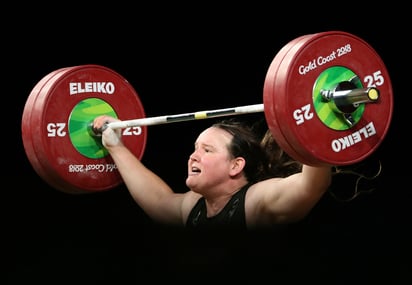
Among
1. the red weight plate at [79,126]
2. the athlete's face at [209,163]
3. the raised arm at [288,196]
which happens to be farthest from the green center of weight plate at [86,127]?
the raised arm at [288,196]

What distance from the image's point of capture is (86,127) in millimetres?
3178

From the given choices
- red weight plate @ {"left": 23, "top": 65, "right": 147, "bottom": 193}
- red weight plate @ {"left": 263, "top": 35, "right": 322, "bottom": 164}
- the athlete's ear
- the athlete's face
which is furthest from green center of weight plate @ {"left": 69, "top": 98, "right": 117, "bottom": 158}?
red weight plate @ {"left": 263, "top": 35, "right": 322, "bottom": 164}

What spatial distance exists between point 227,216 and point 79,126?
816mm

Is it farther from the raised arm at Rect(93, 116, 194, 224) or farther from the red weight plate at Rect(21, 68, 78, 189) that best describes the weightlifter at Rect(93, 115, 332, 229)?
the red weight plate at Rect(21, 68, 78, 189)

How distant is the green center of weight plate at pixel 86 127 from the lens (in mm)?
3143

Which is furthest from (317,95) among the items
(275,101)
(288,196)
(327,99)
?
(288,196)

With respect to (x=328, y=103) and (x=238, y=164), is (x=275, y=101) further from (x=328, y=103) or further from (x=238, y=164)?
(x=238, y=164)

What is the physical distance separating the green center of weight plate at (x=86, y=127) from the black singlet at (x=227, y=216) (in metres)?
0.55

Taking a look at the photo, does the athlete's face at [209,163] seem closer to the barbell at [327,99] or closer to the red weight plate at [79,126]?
the barbell at [327,99]

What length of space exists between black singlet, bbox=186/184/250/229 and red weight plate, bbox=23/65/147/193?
0.49 m

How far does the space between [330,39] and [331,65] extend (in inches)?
3.2

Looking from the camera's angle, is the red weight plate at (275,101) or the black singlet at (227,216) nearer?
the red weight plate at (275,101)

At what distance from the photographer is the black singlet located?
2719 millimetres

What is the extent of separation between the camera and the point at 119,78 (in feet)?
10.8
